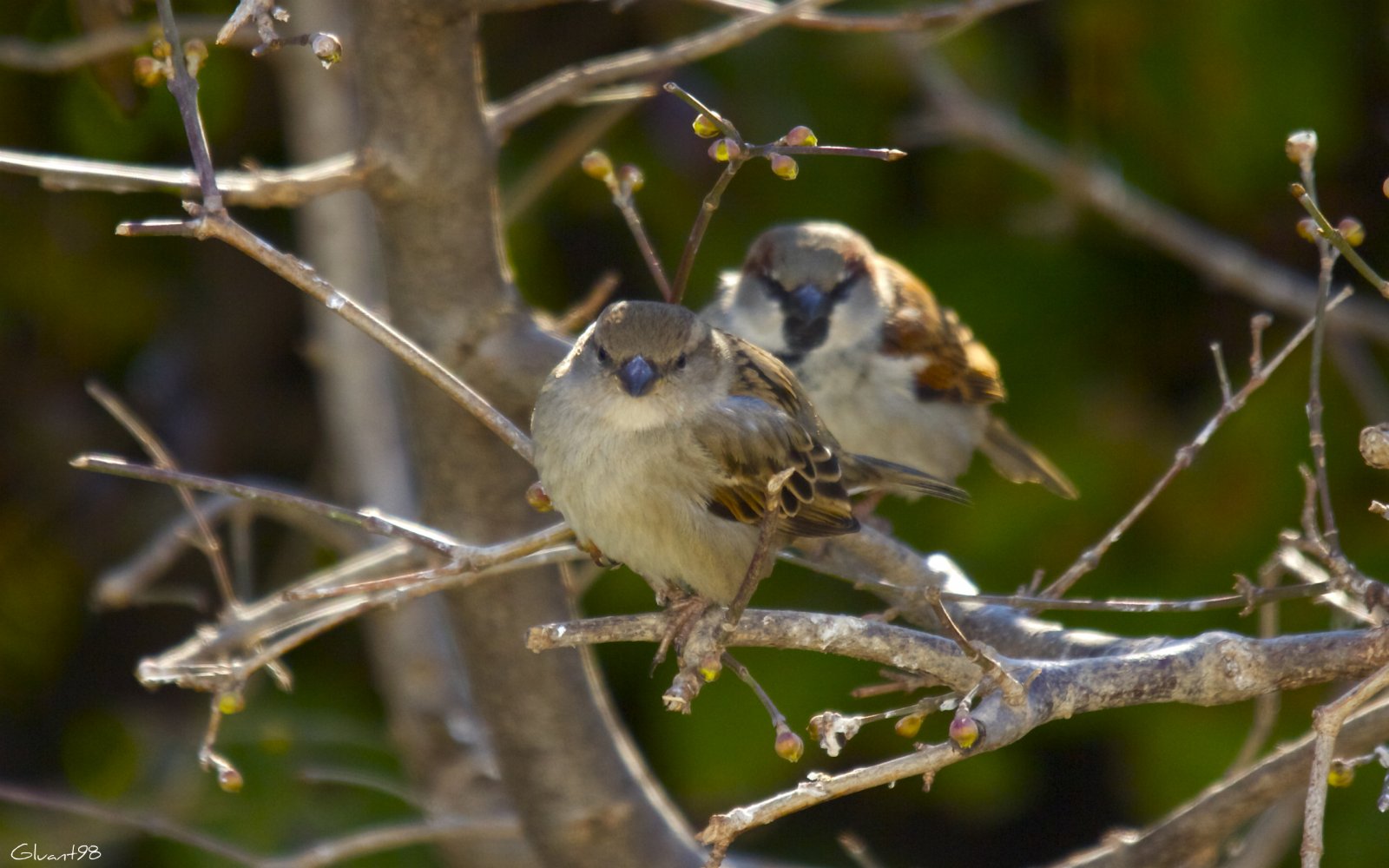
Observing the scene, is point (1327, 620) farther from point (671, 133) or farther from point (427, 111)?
point (427, 111)

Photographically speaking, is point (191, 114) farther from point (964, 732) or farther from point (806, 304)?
point (806, 304)

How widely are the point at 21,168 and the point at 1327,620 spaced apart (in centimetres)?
340

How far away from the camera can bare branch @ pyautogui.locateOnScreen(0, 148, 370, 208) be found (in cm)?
219

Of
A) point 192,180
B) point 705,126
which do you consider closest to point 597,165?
point 705,126

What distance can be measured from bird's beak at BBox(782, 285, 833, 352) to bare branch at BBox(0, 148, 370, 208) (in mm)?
1329

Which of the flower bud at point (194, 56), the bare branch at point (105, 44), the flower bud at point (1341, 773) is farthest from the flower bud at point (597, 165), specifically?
the flower bud at point (1341, 773)

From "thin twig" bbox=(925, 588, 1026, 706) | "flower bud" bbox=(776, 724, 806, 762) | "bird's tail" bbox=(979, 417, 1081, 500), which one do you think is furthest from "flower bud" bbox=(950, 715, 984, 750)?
"bird's tail" bbox=(979, 417, 1081, 500)

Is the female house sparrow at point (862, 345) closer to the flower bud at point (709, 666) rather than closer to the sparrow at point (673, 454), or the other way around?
the sparrow at point (673, 454)

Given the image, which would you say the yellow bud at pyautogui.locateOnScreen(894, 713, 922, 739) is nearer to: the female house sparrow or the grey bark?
the grey bark

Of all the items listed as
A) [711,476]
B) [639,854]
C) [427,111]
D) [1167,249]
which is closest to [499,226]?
[427,111]

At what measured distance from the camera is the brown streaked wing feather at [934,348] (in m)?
3.87

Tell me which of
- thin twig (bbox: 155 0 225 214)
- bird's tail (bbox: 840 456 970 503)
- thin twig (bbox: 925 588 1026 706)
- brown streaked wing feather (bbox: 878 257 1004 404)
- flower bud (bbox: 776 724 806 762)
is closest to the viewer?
thin twig (bbox: 925 588 1026 706)

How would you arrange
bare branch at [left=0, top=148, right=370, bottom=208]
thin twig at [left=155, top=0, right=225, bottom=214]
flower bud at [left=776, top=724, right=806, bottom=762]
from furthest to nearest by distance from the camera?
bare branch at [left=0, top=148, right=370, bottom=208]
thin twig at [left=155, top=0, right=225, bottom=214]
flower bud at [left=776, top=724, right=806, bottom=762]

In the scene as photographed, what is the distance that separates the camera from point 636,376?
2.62 meters
